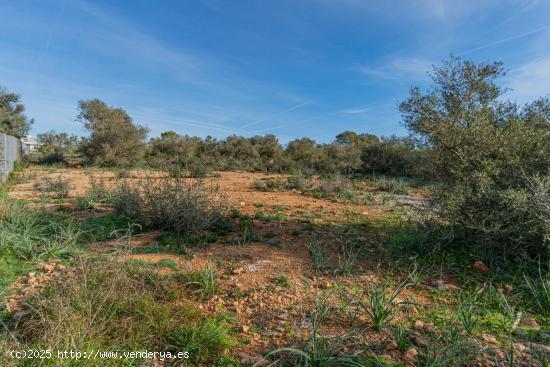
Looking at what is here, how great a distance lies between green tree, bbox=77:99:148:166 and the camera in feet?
61.5

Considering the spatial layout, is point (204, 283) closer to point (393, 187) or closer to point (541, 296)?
point (541, 296)

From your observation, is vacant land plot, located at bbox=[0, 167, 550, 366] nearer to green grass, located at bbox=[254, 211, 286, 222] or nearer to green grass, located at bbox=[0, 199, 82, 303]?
green grass, located at bbox=[0, 199, 82, 303]

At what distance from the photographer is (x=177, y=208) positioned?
500cm

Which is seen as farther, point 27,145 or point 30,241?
point 27,145

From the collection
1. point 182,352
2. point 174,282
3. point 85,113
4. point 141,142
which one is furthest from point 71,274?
point 85,113

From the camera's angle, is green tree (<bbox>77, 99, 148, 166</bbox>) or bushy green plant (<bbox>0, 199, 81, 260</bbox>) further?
green tree (<bbox>77, 99, 148, 166</bbox>)

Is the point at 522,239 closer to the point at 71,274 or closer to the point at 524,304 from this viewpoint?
the point at 524,304

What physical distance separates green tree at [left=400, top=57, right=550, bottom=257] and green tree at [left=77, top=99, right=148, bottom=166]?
716 inches

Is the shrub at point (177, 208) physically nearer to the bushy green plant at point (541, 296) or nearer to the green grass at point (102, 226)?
the green grass at point (102, 226)

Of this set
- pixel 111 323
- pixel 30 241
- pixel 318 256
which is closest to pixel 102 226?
pixel 30 241

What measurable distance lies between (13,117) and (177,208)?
30.1 meters

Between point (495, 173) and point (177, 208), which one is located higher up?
point (495, 173)

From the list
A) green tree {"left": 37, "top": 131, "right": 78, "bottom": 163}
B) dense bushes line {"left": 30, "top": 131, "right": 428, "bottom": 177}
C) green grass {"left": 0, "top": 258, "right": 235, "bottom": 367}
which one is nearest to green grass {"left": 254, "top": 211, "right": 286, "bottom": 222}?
green grass {"left": 0, "top": 258, "right": 235, "bottom": 367}

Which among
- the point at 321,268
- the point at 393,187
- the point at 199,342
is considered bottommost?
the point at 199,342
